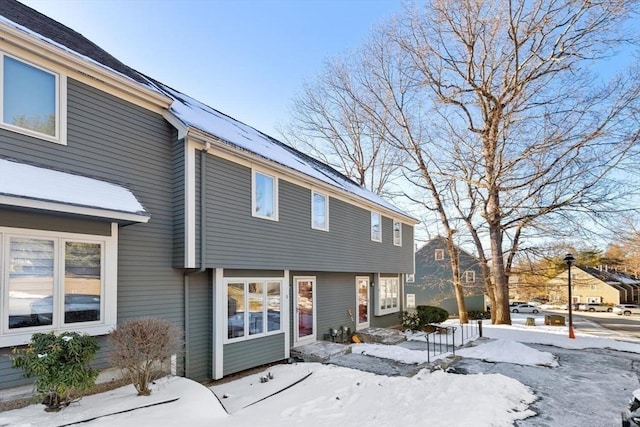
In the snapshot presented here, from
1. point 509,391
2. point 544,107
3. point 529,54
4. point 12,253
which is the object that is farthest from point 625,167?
Answer: point 12,253

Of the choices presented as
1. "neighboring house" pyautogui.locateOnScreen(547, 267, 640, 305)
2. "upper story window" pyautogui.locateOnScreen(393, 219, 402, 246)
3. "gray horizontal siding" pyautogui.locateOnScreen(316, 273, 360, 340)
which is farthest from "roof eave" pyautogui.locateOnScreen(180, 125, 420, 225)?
"neighboring house" pyautogui.locateOnScreen(547, 267, 640, 305)

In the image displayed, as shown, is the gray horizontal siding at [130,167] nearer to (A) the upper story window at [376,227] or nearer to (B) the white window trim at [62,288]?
(B) the white window trim at [62,288]

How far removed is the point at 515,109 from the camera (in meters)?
18.2

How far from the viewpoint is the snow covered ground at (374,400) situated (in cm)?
519

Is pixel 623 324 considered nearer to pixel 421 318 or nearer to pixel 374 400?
pixel 421 318

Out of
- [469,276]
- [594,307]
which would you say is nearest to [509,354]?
[469,276]

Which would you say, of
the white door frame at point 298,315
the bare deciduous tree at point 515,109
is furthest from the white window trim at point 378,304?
the bare deciduous tree at point 515,109

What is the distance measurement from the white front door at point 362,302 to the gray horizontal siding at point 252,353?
224 inches

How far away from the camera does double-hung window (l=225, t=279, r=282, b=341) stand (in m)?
8.93

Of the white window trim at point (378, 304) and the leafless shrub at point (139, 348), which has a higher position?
the leafless shrub at point (139, 348)

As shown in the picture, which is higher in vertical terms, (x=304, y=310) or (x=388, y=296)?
(x=304, y=310)

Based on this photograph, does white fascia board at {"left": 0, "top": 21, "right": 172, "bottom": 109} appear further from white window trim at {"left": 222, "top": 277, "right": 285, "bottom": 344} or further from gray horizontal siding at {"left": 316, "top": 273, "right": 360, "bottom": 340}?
gray horizontal siding at {"left": 316, "top": 273, "right": 360, "bottom": 340}

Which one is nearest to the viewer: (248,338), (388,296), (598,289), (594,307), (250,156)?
(250,156)

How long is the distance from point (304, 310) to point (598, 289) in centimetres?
5459
